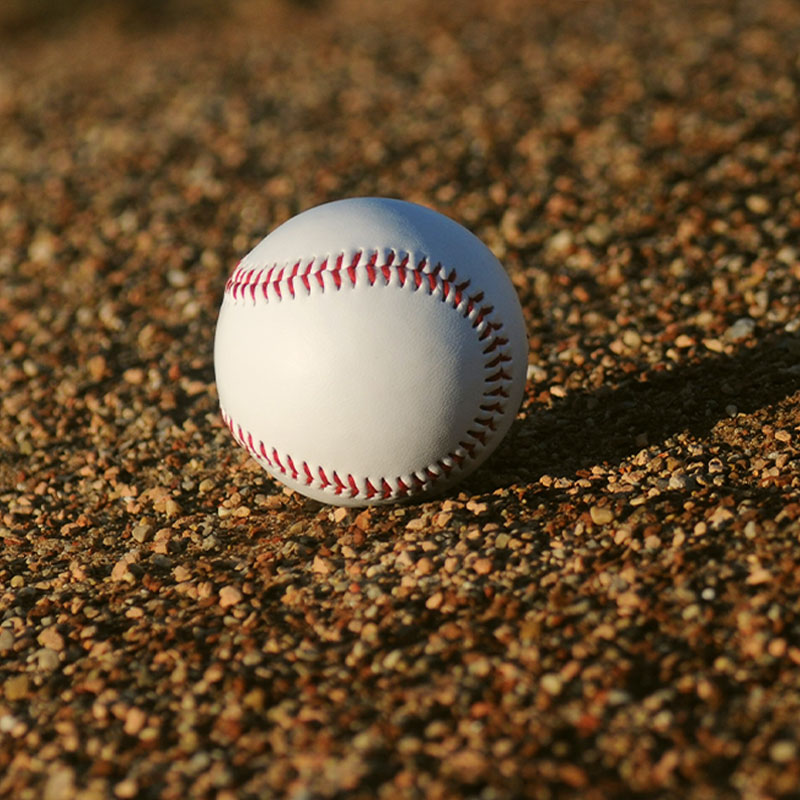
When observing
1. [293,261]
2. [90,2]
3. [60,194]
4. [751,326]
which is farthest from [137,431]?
[90,2]

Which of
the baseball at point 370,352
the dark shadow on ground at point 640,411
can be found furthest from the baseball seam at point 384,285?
the dark shadow on ground at point 640,411

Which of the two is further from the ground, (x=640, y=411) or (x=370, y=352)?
(x=370, y=352)

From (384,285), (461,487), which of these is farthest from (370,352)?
(461,487)

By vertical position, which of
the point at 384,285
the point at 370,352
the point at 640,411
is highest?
the point at 384,285

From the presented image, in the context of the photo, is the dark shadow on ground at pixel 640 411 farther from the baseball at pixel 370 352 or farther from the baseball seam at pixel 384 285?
the baseball at pixel 370 352

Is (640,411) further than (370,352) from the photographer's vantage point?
Yes

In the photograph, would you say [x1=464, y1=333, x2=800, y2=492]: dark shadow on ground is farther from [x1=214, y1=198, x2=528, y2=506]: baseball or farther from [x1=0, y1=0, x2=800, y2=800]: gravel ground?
[x1=214, y1=198, x2=528, y2=506]: baseball

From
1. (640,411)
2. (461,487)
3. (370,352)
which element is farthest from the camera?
(640,411)

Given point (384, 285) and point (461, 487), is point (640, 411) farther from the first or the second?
point (384, 285)
